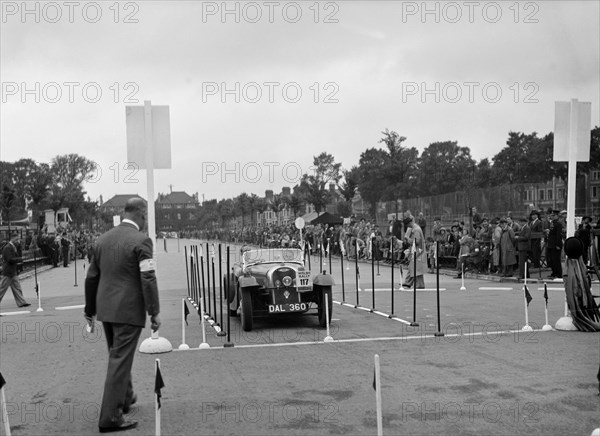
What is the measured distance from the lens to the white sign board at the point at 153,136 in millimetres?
10609

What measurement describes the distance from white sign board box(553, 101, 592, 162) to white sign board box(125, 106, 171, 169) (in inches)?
267

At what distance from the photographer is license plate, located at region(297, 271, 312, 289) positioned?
12.4 meters

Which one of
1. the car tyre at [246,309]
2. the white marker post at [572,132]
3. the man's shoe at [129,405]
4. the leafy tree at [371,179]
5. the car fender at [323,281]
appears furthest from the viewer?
the leafy tree at [371,179]

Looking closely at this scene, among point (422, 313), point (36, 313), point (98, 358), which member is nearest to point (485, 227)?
point (422, 313)

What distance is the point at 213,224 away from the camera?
133 metres

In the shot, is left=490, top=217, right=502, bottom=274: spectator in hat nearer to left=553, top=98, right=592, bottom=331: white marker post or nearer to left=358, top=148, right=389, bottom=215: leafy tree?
left=553, top=98, right=592, bottom=331: white marker post

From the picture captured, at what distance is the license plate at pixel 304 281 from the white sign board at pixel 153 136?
136 inches

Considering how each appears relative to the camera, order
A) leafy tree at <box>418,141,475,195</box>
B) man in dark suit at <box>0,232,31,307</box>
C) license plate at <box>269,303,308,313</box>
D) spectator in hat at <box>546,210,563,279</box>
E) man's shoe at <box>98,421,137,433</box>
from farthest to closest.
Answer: leafy tree at <box>418,141,475,195</box>, spectator in hat at <box>546,210,563,279</box>, man in dark suit at <box>0,232,31,307</box>, license plate at <box>269,303,308,313</box>, man's shoe at <box>98,421,137,433</box>

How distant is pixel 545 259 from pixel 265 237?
1073 inches

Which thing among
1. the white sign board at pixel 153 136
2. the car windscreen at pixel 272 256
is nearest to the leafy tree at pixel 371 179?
the car windscreen at pixel 272 256

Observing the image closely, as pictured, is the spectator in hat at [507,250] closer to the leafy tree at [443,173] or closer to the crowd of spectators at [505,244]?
the crowd of spectators at [505,244]

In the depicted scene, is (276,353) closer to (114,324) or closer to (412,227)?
(114,324)

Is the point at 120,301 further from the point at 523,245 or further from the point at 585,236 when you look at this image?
the point at 523,245

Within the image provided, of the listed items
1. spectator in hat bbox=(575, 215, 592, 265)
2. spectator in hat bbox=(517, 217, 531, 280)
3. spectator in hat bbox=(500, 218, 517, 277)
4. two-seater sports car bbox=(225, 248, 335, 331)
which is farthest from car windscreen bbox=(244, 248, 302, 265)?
spectator in hat bbox=(500, 218, 517, 277)
